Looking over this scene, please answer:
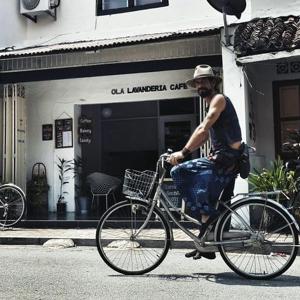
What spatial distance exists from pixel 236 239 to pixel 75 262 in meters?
2.34

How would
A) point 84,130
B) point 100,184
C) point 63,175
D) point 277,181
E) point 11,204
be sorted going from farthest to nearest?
point 84,130 → point 63,175 → point 100,184 → point 11,204 → point 277,181

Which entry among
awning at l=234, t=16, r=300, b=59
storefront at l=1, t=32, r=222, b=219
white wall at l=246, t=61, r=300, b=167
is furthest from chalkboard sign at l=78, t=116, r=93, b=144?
awning at l=234, t=16, r=300, b=59

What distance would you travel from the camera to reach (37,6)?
12312 millimetres

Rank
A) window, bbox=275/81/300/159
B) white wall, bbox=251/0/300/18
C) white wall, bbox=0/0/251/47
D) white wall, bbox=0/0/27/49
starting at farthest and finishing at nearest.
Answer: white wall, bbox=0/0/27/49 → white wall, bbox=0/0/251/47 → window, bbox=275/81/300/159 → white wall, bbox=251/0/300/18

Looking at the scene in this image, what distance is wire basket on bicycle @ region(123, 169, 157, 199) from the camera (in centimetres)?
574

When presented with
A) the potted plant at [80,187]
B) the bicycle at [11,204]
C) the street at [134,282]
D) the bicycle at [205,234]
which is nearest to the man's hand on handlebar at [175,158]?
the bicycle at [205,234]

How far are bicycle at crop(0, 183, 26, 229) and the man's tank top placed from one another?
17.9ft

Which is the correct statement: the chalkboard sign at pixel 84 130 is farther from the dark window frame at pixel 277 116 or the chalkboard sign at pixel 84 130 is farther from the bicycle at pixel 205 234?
the bicycle at pixel 205 234

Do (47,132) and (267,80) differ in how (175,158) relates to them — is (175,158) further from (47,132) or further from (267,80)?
(47,132)

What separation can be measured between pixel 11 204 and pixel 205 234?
5.55 meters

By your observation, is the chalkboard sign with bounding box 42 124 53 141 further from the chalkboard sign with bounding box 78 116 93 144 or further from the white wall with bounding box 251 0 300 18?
the white wall with bounding box 251 0 300 18

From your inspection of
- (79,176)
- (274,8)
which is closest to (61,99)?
(79,176)

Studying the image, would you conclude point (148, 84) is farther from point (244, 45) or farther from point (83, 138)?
point (244, 45)

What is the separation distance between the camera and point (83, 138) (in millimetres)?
12695
